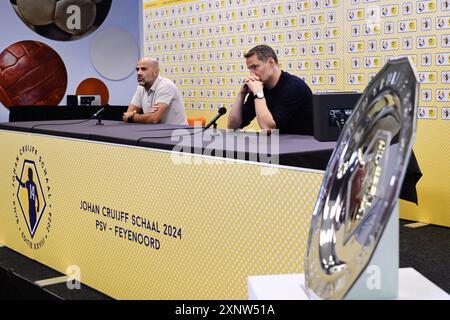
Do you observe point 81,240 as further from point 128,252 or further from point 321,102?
point 321,102

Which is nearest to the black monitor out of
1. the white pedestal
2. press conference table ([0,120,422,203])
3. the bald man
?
press conference table ([0,120,422,203])

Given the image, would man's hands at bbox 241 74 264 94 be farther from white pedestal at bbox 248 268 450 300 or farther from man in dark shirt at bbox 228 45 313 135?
white pedestal at bbox 248 268 450 300

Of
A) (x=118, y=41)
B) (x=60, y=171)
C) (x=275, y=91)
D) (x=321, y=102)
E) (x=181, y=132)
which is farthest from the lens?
(x=118, y=41)

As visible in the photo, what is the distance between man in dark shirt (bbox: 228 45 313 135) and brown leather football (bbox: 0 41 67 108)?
484cm

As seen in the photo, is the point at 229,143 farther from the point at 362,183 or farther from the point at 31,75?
the point at 31,75

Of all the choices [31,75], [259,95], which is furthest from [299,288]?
[31,75]

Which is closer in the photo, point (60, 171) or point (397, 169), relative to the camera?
point (397, 169)

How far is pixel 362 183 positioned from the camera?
1036 millimetres

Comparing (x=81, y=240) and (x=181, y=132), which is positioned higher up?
(x=181, y=132)

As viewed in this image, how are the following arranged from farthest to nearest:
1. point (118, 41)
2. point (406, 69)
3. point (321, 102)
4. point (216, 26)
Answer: point (118, 41), point (216, 26), point (321, 102), point (406, 69)

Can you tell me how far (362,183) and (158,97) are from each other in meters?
4.10

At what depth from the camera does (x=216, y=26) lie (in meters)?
6.38
